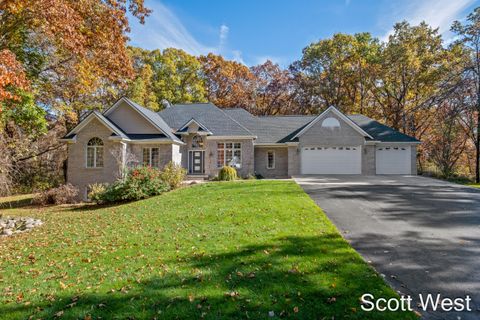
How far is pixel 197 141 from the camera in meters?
22.2

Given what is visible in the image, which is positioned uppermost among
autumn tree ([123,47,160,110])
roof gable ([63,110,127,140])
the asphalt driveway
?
autumn tree ([123,47,160,110])

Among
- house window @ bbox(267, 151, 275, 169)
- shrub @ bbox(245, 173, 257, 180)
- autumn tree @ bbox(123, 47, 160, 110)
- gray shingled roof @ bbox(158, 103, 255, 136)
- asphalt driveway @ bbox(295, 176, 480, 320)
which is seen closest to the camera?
asphalt driveway @ bbox(295, 176, 480, 320)

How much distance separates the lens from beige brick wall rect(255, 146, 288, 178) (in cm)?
2314

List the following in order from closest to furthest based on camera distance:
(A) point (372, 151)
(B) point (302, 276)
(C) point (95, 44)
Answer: (B) point (302, 276)
(C) point (95, 44)
(A) point (372, 151)

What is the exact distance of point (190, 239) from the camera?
689cm

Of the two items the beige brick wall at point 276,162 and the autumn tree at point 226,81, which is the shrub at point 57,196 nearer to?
the beige brick wall at point 276,162

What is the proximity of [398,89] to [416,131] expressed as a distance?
5379 millimetres

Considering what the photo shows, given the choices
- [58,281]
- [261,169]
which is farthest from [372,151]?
[58,281]

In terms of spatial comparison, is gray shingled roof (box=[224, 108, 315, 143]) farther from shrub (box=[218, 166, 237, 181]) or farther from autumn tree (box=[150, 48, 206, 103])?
autumn tree (box=[150, 48, 206, 103])

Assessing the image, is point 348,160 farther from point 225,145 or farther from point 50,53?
point 50,53

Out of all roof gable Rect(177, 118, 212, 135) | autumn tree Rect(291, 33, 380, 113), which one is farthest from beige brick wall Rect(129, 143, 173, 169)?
autumn tree Rect(291, 33, 380, 113)

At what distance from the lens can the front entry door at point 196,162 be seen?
22156 mm

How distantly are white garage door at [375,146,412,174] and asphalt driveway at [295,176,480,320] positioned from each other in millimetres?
10034

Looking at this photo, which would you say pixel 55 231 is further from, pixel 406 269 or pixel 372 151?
pixel 372 151
